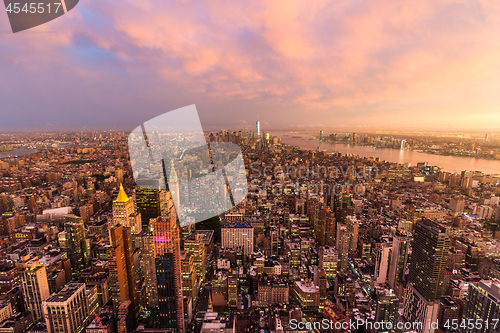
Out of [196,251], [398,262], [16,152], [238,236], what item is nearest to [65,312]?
[196,251]

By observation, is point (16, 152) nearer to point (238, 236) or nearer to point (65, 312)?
point (65, 312)

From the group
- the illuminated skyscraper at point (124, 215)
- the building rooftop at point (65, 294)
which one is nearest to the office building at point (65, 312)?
the building rooftop at point (65, 294)

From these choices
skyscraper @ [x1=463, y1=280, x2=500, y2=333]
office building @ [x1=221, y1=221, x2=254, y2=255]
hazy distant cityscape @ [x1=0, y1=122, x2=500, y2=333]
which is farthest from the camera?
office building @ [x1=221, y1=221, x2=254, y2=255]

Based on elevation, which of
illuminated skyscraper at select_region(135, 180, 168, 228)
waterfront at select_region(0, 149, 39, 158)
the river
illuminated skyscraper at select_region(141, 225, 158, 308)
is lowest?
illuminated skyscraper at select_region(141, 225, 158, 308)

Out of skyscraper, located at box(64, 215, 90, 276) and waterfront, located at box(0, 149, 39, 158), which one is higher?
waterfront, located at box(0, 149, 39, 158)

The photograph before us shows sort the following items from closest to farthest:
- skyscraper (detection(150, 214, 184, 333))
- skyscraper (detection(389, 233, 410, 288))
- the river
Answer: skyscraper (detection(150, 214, 184, 333))
skyscraper (detection(389, 233, 410, 288))
the river

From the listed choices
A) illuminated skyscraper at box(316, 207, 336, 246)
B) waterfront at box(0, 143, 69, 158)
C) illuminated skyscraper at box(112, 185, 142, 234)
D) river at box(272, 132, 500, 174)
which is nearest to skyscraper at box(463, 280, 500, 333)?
illuminated skyscraper at box(316, 207, 336, 246)

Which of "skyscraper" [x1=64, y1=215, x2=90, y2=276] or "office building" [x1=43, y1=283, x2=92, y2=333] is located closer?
"office building" [x1=43, y1=283, x2=92, y2=333]

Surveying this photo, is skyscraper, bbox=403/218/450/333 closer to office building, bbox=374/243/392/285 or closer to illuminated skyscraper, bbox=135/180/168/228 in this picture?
office building, bbox=374/243/392/285
